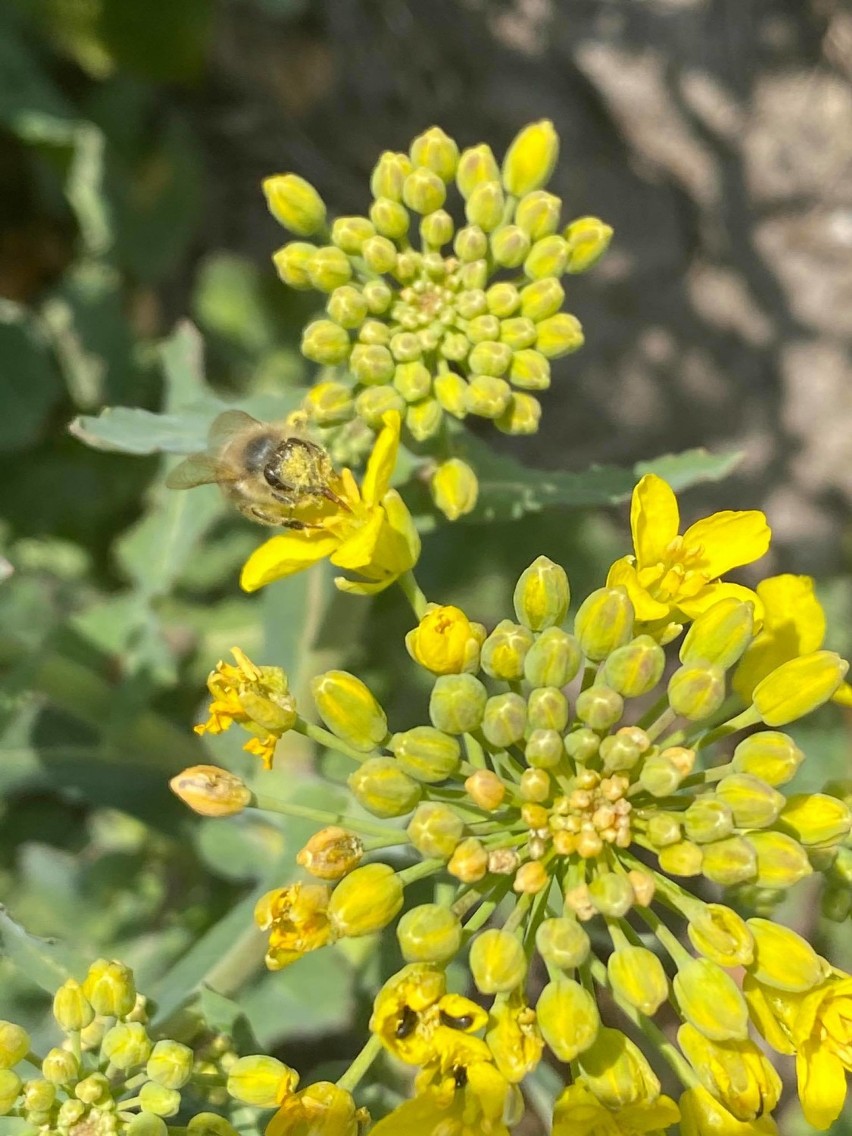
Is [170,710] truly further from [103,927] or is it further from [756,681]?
[756,681]

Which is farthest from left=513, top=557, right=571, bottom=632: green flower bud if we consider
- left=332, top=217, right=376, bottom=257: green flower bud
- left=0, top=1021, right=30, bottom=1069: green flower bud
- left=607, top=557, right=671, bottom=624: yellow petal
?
left=0, top=1021, right=30, bottom=1069: green flower bud

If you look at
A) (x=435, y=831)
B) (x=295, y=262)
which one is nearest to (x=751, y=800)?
(x=435, y=831)

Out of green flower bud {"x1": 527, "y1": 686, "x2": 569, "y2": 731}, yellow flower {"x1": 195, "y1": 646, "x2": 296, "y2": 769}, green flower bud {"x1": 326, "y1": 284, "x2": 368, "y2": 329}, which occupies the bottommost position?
yellow flower {"x1": 195, "y1": 646, "x2": 296, "y2": 769}

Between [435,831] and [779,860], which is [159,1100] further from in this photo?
[779,860]

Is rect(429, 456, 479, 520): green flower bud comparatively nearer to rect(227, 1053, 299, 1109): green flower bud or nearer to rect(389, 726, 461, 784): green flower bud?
rect(389, 726, 461, 784): green flower bud

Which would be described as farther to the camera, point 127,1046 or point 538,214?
point 538,214

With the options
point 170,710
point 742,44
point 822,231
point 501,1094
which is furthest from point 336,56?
point 501,1094
